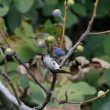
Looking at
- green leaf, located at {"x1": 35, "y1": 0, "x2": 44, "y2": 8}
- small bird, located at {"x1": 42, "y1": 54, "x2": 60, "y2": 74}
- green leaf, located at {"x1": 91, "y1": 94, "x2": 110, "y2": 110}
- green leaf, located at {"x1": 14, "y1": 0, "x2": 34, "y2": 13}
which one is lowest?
green leaf, located at {"x1": 91, "y1": 94, "x2": 110, "y2": 110}

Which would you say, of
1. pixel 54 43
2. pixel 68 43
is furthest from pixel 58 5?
pixel 54 43

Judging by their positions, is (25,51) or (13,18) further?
(13,18)

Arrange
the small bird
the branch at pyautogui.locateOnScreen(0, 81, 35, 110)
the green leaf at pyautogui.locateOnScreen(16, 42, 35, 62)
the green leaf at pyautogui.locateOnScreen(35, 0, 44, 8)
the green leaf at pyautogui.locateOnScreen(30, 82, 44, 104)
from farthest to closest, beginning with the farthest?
the green leaf at pyautogui.locateOnScreen(35, 0, 44, 8)
the green leaf at pyautogui.locateOnScreen(16, 42, 35, 62)
the green leaf at pyautogui.locateOnScreen(30, 82, 44, 104)
the branch at pyautogui.locateOnScreen(0, 81, 35, 110)
the small bird

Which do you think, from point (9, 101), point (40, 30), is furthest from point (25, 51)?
point (9, 101)

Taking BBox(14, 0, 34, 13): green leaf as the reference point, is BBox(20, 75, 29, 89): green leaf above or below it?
below

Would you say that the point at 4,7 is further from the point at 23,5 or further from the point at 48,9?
the point at 48,9

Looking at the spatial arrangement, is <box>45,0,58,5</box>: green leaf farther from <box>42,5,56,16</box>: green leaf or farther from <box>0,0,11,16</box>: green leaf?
<box>0,0,11,16</box>: green leaf

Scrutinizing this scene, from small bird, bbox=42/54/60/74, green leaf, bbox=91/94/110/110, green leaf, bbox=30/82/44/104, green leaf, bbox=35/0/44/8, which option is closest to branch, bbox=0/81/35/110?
small bird, bbox=42/54/60/74

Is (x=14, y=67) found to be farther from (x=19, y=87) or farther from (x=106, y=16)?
(x=106, y=16)

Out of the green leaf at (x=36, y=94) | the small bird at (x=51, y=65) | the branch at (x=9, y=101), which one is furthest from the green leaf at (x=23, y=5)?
the small bird at (x=51, y=65)
